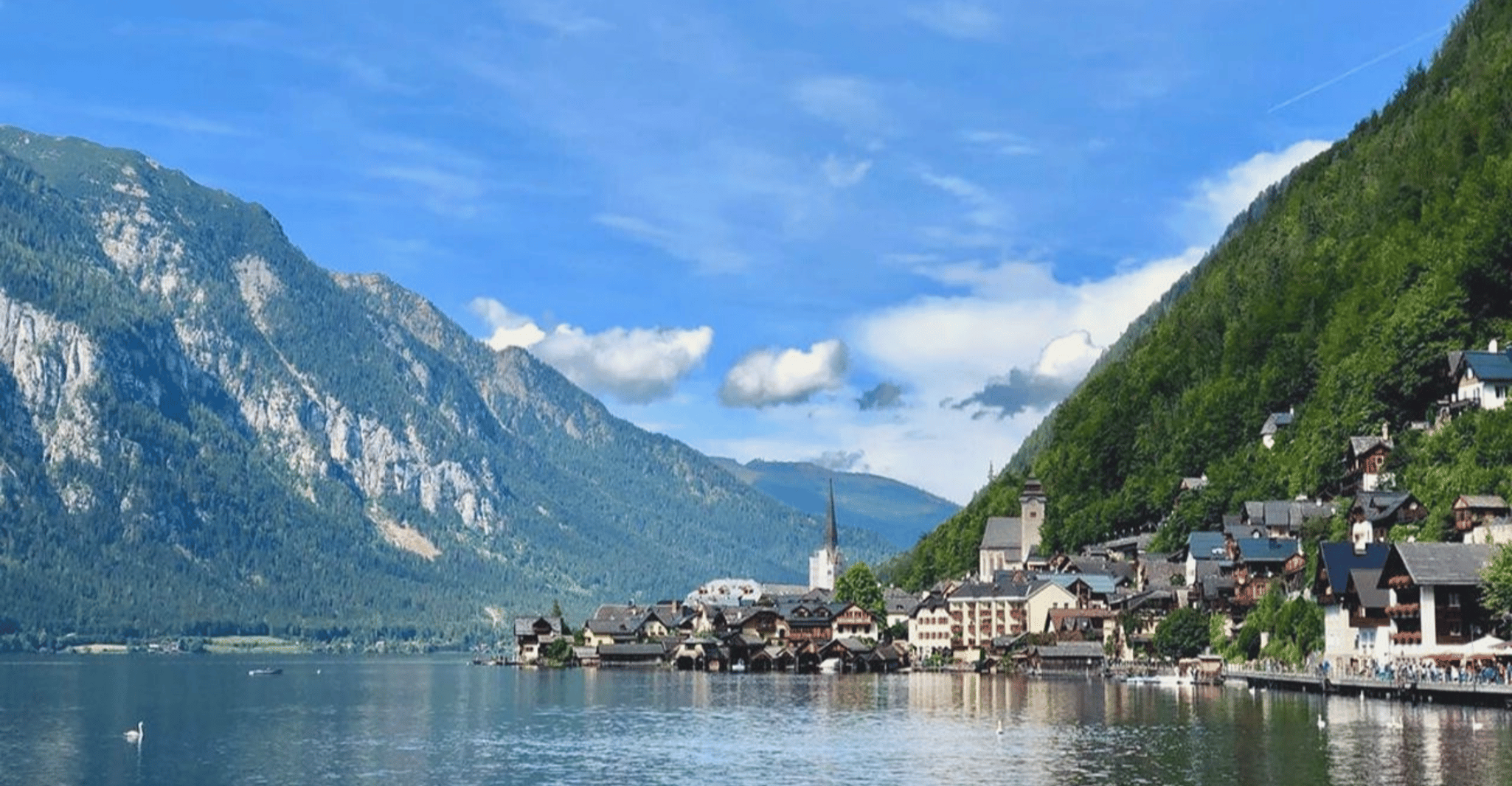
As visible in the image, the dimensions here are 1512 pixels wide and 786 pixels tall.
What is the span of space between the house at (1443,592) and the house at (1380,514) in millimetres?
14653

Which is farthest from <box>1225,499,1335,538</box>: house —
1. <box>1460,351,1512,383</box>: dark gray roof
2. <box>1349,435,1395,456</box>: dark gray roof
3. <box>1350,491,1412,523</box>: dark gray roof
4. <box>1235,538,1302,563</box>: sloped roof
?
<box>1350,491,1412,523</box>: dark gray roof

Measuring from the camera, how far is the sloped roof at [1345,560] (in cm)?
12288

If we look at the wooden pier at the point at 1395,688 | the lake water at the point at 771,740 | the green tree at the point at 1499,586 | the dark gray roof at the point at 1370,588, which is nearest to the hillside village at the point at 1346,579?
the dark gray roof at the point at 1370,588

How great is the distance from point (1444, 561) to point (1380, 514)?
72.2 ft

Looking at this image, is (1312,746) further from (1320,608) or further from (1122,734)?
(1320,608)

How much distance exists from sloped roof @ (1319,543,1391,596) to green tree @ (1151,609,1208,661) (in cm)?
4199

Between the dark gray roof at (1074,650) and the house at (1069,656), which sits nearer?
the house at (1069,656)

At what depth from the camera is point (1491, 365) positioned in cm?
15088

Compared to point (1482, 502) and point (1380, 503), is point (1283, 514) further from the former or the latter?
point (1482, 502)

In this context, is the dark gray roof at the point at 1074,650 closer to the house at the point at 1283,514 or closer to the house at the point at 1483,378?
Result: the house at the point at 1283,514

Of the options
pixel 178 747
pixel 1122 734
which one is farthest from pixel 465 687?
pixel 1122 734

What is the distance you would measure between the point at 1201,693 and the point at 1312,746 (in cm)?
5109

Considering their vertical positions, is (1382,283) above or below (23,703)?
above

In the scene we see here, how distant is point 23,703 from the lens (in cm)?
13950
